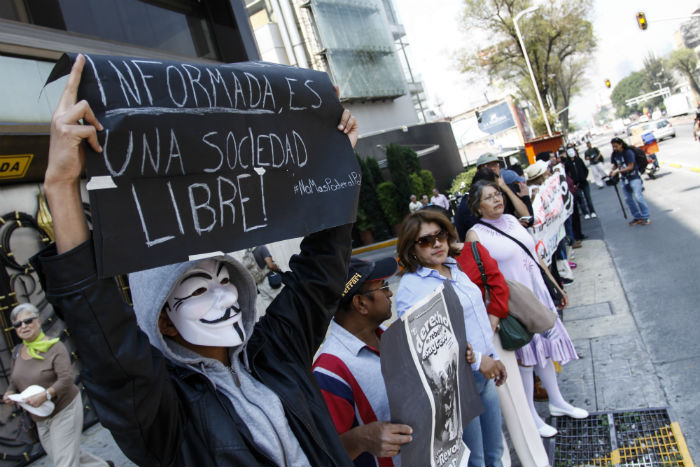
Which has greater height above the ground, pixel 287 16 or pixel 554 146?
pixel 287 16

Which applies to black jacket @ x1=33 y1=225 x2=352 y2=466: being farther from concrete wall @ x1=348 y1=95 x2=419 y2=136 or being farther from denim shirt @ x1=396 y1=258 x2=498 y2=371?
concrete wall @ x1=348 y1=95 x2=419 y2=136

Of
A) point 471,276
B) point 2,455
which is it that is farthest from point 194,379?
point 2,455

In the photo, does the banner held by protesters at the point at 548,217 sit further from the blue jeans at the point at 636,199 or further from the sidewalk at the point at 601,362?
the blue jeans at the point at 636,199

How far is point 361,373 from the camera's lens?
2.41 m

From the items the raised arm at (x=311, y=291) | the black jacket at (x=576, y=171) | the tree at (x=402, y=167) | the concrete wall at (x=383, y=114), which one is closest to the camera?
the raised arm at (x=311, y=291)

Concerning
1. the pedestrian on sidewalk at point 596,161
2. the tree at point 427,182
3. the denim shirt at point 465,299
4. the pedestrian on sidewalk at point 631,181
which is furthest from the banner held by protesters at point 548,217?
the tree at point 427,182

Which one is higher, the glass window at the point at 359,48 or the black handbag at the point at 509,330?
the glass window at the point at 359,48

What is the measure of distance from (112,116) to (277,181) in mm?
605

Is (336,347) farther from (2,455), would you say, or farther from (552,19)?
(552,19)

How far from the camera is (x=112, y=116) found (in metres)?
1.46

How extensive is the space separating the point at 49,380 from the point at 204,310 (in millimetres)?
4089

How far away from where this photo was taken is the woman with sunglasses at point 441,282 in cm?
329

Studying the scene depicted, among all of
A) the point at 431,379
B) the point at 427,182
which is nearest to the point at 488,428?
the point at 431,379

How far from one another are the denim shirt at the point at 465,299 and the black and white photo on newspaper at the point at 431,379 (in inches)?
23.8
